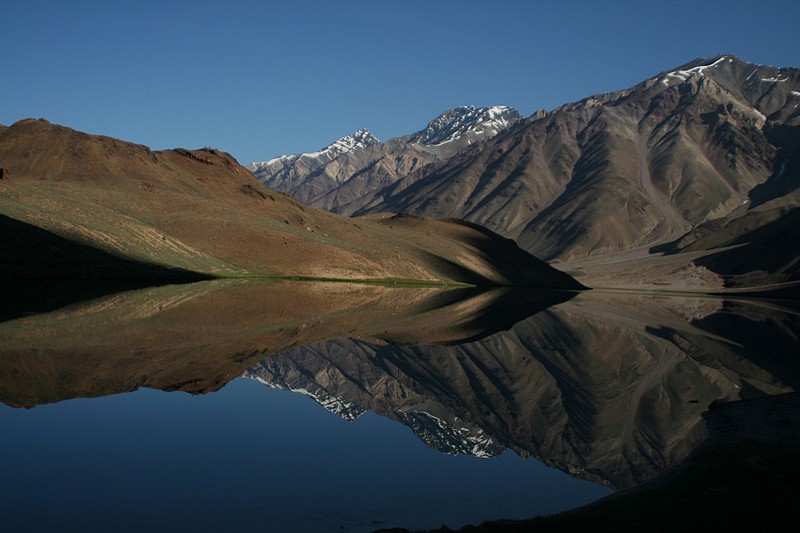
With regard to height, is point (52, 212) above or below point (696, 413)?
above

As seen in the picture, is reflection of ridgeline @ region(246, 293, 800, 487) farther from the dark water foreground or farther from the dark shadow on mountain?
the dark shadow on mountain

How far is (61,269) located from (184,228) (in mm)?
34200

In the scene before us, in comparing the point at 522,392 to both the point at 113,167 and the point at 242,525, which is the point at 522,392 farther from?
the point at 113,167

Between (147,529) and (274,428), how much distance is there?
32.2 ft

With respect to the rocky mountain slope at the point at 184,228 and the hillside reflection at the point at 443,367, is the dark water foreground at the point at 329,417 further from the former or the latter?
the rocky mountain slope at the point at 184,228

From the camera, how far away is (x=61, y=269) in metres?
74.9

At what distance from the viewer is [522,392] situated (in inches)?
1350

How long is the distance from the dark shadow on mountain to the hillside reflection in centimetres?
721

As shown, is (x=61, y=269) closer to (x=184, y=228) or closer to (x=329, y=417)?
(x=184, y=228)

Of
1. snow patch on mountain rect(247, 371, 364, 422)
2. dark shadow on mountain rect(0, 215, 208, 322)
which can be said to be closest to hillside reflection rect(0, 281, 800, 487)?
snow patch on mountain rect(247, 371, 364, 422)

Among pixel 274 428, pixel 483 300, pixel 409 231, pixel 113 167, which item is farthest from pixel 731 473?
pixel 409 231

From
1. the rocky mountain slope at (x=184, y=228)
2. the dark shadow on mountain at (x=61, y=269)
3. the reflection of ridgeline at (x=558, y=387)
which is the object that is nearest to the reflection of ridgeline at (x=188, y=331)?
the dark shadow on mountain at (x=61, y=269)

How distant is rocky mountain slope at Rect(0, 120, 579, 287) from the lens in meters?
83.6

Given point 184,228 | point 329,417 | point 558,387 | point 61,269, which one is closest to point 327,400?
point 329,417
